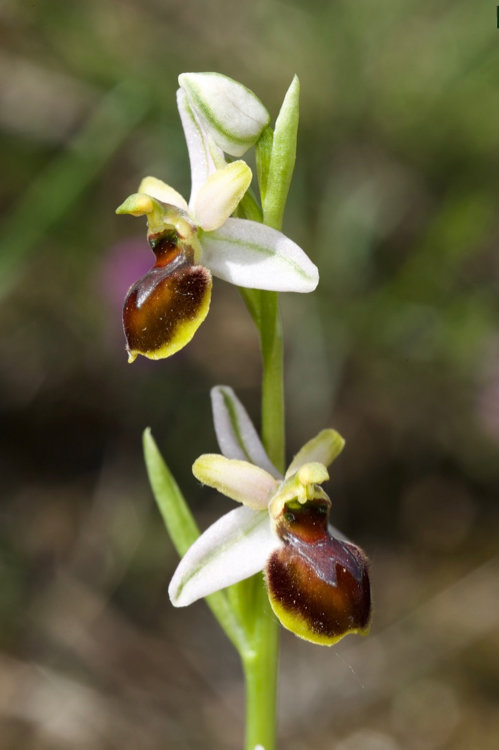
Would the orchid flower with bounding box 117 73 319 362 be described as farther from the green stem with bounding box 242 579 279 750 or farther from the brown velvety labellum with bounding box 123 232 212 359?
the green stem with bounding box 242 579 279 750

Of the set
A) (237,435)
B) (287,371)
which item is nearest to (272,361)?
(237,435)

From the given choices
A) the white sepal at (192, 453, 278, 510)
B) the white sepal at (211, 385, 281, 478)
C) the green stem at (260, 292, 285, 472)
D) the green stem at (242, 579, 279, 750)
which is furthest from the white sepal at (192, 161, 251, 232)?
the green stem at (242, 579, 279, 750)

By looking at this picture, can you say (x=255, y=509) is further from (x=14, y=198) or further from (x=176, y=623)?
(x=14, y=198)

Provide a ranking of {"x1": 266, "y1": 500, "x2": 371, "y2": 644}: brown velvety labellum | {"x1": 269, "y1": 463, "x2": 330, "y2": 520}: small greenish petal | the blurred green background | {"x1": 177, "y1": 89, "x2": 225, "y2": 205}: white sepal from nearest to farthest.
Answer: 1. {"x1": 266, "y1": 500, "x2": 371, "y2": 644}: brown velvety labellum
2. {"x1": 269, "y1": 463, "x2": 330, "y2": 520}: small greenish petal
3. {"x1": 177, "y1": 89, "x2": 225, "y2": 205}: white sepal
4. the blurred green background

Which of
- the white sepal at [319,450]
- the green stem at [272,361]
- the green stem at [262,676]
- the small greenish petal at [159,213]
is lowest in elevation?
the green stem at [262,676]

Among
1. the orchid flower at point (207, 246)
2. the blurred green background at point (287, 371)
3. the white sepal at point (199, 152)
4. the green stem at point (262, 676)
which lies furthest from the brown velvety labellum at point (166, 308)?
the blurred green background at point (287, 371)

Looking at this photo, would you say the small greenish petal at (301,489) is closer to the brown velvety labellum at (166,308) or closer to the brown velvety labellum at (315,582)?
the brown velvety labellum at (315,582)

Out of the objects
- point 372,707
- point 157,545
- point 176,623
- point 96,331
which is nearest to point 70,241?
point 96,331
